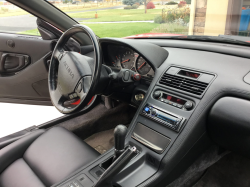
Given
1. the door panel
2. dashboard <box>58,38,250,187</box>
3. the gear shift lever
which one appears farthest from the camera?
the door panel

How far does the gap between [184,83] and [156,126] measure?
27 centimetres

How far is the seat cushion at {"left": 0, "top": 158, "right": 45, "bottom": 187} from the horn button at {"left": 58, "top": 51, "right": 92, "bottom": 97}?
0.46 m

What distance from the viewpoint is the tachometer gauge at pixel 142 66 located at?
1469 mm

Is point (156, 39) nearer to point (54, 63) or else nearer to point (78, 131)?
point (54, 63)

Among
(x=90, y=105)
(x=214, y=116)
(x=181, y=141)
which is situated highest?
(x=214, y=116)

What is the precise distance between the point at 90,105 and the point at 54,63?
712mm

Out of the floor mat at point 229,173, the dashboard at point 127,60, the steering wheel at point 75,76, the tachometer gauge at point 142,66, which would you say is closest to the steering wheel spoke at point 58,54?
the steering wheel at point 75,76

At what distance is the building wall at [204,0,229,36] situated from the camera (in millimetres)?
1502

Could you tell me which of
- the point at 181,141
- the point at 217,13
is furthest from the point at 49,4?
the point at 181,141

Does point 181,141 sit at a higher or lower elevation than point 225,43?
lower

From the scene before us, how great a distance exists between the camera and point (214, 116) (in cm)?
105

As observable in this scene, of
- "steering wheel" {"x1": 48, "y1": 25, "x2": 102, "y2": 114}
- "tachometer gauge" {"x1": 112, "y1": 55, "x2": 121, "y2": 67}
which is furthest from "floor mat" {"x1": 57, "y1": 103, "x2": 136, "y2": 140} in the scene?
"steering wheel" {"x1": 48, "y1": 25, "x2": 102, "y2": 114}

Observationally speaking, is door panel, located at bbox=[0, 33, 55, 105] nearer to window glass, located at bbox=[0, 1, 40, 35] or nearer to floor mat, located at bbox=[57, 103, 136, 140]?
window glass, located at bbox=[0, 1, 40, 35]

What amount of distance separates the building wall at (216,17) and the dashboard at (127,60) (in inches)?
19.7
